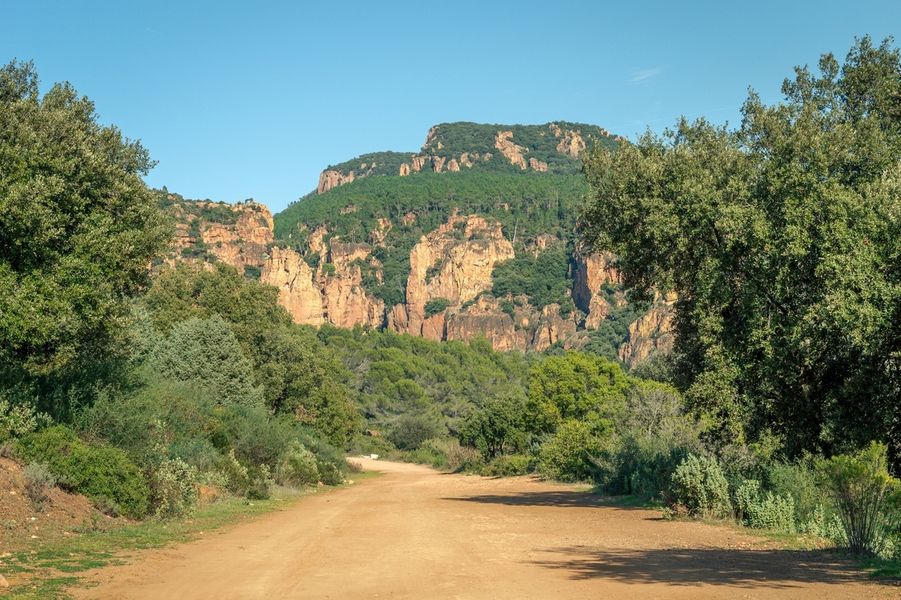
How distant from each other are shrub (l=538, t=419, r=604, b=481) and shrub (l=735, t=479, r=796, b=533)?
→ 66.4ft

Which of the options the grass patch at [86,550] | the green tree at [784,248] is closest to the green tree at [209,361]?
the grass patch at [86,550]

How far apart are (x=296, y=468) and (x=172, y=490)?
17781 mm

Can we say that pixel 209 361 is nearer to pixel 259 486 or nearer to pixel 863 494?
pixel 259 486

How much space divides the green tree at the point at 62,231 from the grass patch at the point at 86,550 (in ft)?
16.3

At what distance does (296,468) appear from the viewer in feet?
124

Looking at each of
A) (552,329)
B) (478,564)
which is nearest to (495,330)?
(552,329)

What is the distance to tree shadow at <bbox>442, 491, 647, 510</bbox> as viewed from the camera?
27906 millimetres

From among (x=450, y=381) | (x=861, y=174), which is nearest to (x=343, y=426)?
(x=861, y=174)

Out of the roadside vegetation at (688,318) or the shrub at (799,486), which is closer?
the roadside vegetation at (688,318)

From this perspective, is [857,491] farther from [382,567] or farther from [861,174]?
[861,174]

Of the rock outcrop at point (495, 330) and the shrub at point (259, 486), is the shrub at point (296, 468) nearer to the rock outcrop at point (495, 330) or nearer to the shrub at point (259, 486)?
the shrub at point (259, 486)

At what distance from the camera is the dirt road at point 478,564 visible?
10.5 m

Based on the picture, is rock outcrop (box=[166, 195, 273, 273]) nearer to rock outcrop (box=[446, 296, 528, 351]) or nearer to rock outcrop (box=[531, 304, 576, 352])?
rock outcrop (box=[446, 296, 528, 351])

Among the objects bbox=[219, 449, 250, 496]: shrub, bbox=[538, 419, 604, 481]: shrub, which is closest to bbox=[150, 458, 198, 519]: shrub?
bbox=[219, 449, 250, 496]: shrub
